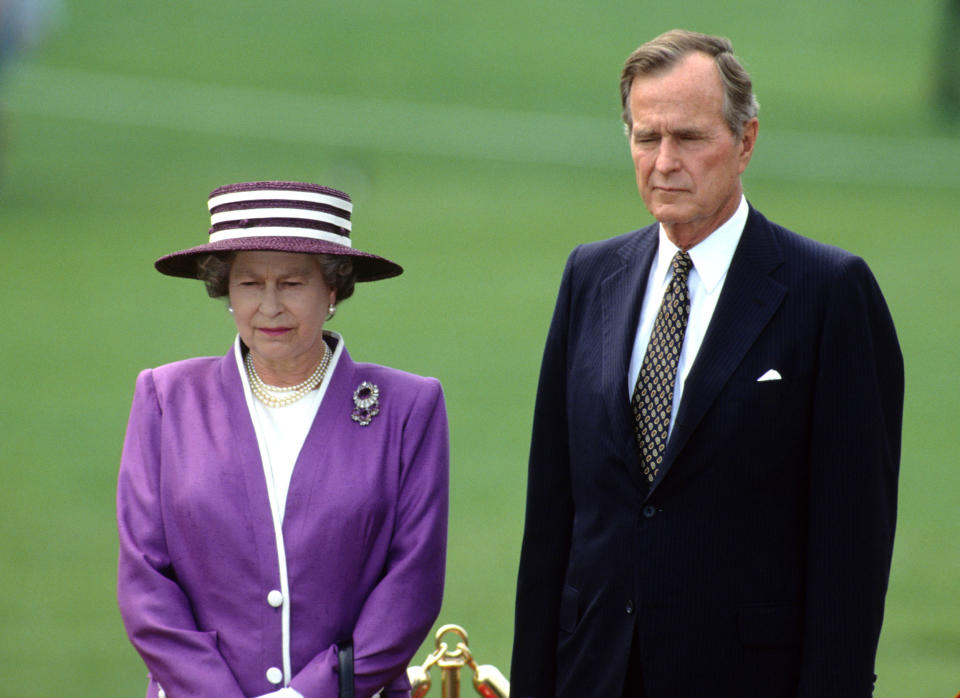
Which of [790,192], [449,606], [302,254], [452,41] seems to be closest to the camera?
[302,254]

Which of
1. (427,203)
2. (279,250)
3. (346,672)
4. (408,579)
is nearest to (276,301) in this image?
(279,250)

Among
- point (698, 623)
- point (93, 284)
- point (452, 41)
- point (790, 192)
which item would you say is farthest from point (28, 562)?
point (452, 41)

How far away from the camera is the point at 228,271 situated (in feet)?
10.8

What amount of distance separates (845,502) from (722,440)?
242 millimetres

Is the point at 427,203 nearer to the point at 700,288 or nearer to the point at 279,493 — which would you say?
the point at 279,493

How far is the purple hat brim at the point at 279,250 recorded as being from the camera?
10.3ft

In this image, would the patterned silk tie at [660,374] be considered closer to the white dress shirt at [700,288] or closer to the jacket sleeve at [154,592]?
the white dress shirt at [700,288]

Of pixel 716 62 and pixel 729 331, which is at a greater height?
pixel 716 62

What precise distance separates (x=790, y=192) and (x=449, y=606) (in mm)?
14445

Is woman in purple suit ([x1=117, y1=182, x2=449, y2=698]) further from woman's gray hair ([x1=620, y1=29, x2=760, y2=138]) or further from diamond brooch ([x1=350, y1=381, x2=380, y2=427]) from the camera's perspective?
woman's gray hair ([x1=620, y1=29, x2=760, y2=138])

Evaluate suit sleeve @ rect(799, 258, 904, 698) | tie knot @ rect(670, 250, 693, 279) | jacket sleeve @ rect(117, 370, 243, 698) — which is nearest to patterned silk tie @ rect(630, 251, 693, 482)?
tie knot @ rect(670, 250, 693, 279)

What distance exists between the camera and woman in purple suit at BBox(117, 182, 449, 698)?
3133 mm

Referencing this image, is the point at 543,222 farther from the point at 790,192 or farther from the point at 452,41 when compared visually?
the point at 452,41

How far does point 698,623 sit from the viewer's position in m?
2.99
